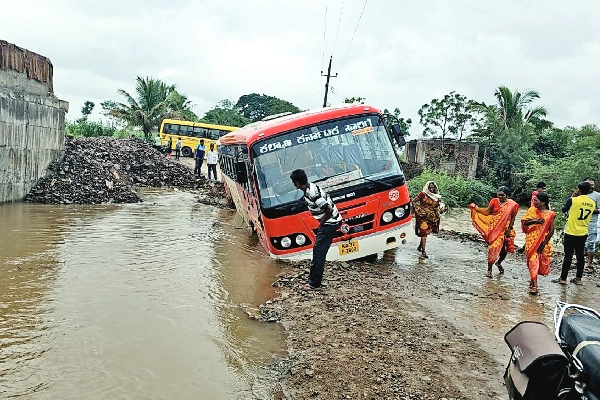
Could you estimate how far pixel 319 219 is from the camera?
664 centimetres

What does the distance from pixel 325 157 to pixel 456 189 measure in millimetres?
15363

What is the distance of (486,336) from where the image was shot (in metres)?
5.57

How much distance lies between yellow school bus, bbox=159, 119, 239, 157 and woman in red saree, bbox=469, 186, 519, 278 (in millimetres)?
28585

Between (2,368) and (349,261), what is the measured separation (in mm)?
5401

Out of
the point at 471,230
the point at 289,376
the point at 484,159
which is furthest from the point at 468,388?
the point at 484,159

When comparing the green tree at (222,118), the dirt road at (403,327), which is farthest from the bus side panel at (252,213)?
the green tree at (222,118)

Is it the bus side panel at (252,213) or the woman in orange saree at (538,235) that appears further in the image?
the bus side panel at (252,213)

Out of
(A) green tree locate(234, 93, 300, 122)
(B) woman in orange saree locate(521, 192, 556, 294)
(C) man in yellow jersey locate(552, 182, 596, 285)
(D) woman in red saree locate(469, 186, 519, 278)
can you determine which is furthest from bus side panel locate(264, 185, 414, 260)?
(A) green tree locate(234, 93, 300, 122)

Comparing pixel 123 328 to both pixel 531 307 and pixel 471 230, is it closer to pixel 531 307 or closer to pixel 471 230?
pixel 531 307

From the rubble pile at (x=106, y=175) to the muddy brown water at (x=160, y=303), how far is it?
266 centimetres

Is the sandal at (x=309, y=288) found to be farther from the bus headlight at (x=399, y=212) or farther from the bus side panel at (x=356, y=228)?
the bus headlight at (x=399, y=212)

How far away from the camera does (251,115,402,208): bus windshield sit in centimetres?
794

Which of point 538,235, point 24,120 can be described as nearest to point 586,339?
point 538,235

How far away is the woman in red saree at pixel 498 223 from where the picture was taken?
8.55 metres
